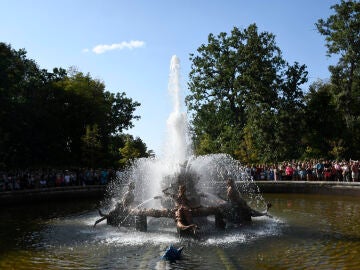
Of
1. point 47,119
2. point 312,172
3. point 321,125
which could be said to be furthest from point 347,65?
point 47,119

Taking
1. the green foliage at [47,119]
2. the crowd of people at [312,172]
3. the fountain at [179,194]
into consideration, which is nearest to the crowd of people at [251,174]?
the crowd of people at [312,172]

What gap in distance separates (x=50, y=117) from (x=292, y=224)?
35.6m

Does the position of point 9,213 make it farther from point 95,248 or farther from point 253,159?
point 253,159

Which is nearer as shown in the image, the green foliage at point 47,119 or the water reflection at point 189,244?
the water reflection at point 189,244

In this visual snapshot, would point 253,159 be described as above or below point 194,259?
above

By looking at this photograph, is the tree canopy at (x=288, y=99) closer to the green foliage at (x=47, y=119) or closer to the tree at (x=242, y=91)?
the tree at (x=242, y=91)

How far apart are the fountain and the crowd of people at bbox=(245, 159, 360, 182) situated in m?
12.7

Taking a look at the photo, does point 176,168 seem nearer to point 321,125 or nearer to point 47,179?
point 47,179

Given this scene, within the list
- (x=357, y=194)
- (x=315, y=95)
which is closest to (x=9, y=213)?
(x=357, y=194)

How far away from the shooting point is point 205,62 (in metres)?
55.9

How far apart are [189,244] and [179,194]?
2.69 metres

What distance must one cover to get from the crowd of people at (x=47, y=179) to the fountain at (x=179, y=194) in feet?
36.0

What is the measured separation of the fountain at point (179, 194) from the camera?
56.5 ft

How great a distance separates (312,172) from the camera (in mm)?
34125
